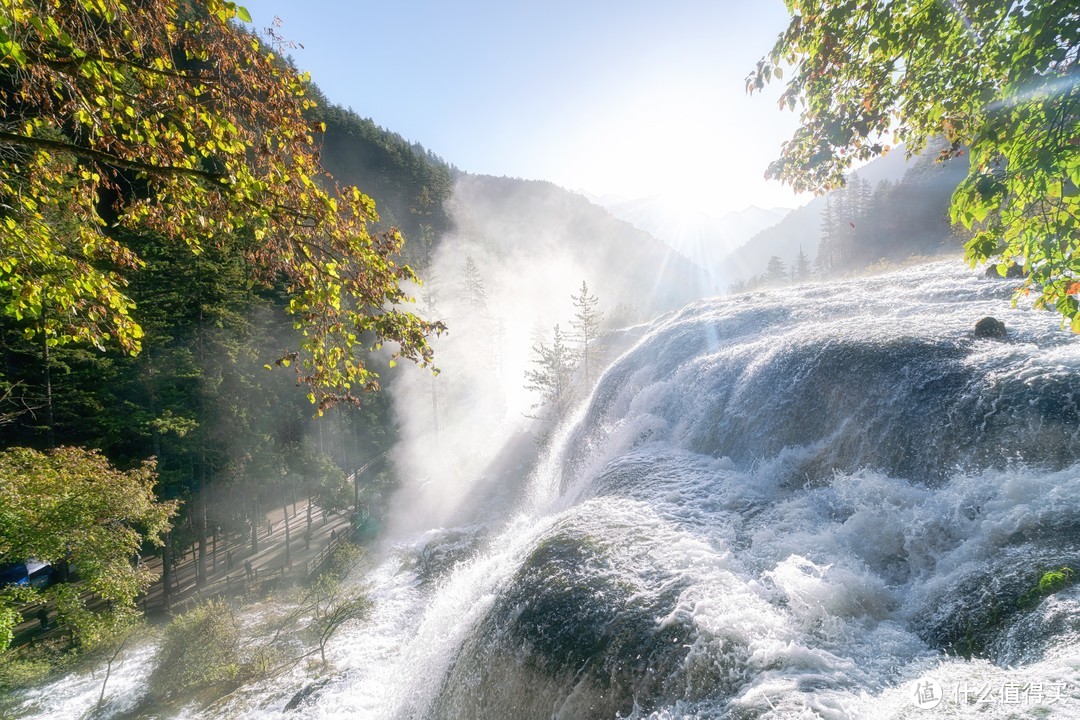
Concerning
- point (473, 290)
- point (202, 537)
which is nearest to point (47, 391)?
point (202, 537)

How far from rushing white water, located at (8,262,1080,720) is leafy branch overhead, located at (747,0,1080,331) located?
3.49 metres

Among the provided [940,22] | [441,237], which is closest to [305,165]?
[940,22]

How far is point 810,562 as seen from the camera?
6414mm

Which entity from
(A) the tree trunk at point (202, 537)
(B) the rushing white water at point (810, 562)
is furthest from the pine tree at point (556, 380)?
(B) the rushing white water at point (810, 562)

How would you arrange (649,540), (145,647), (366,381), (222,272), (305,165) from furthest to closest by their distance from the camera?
(222,272)
(145,647)
(649,540)
(366,381)
(305,165)

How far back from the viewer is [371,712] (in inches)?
380

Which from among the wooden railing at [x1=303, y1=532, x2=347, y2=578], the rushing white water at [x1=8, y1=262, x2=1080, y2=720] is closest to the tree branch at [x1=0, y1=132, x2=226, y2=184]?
the rushing white water at [x1=8, y1=262, x2=1080, y2=720]

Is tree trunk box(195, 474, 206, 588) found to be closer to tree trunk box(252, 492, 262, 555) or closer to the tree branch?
tree trunk box(252, 492, 262, 555)

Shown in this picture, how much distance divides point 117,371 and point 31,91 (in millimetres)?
22988

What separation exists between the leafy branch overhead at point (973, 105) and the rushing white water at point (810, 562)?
3494mm

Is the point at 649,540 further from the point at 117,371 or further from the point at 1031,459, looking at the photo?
the point at 117,371

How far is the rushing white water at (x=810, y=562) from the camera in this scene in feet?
15.0

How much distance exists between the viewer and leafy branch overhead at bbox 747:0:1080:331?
2.43 m

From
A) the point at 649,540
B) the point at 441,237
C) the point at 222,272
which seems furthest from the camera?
the point at 441,237
